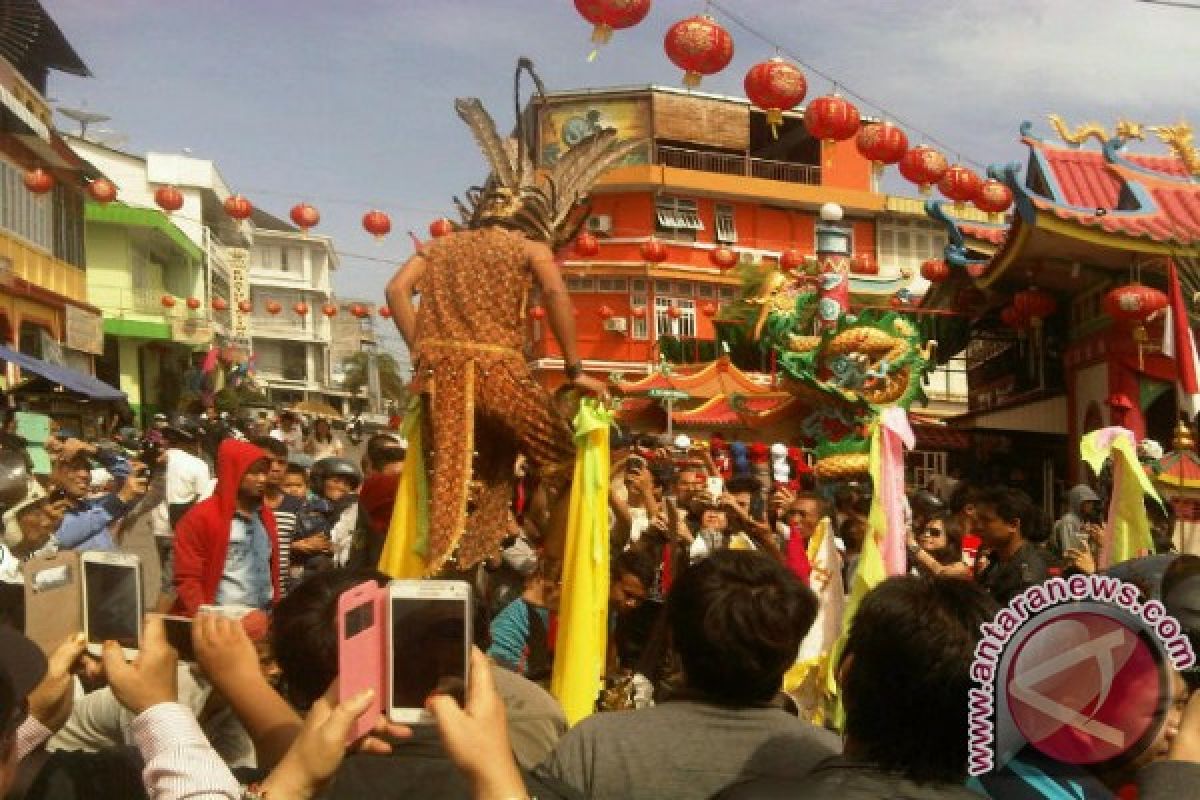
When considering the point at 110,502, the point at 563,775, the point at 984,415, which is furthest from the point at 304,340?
the point at 563,775

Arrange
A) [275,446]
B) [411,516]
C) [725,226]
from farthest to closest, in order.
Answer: [725,226], [275,446], [411,516]

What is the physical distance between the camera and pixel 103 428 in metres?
25.7

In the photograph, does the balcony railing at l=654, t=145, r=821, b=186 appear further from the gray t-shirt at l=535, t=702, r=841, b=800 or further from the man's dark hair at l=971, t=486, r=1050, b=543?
the gray t-shirt at l=535, t=702, r=841, b=800

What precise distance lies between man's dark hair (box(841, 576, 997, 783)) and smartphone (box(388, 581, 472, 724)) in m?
0.66

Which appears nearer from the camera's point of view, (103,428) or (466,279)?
(466,279)

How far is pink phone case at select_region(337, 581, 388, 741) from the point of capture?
1771mm

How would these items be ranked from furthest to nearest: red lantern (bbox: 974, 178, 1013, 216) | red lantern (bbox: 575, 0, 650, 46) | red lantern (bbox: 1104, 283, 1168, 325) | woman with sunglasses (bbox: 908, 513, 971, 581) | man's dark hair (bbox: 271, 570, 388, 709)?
red lantern (bbox: 974, 178, 1013, 216)
red lantern (bbox: 1104, 283, 1168, 325)
red lantern (bbox: 575, 0, 650, 46)
woman with sunglasses (bbox: 908, 513, 971, 581)
man's dark hair (bbox: 271, 570, 388, 709)

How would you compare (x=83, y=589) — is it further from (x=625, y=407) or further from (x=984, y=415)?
(x=625, y=407)

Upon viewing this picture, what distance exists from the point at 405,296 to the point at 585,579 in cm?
159

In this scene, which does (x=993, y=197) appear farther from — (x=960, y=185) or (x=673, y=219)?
(x=673, y=219)

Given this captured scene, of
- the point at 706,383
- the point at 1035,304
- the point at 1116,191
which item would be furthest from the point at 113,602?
the point at 706,383

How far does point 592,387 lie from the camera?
5.08 metres

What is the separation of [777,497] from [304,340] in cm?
5622

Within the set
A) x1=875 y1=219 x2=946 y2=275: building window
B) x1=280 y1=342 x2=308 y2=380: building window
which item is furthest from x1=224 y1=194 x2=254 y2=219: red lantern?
x1=280 y1=342 x2=308 y2=380: building window
